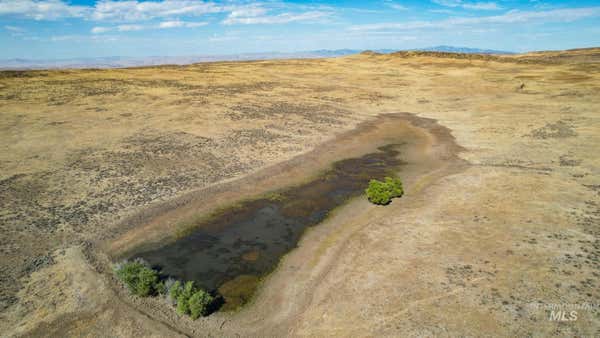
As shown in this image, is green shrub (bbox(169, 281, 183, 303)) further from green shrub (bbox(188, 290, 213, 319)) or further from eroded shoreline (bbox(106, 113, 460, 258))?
eroded shoreline (bbox(106, 113, 460, 258))

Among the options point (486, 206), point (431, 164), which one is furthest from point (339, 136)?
point (486, 206)

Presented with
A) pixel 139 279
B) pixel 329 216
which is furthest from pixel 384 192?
pixel 139 279

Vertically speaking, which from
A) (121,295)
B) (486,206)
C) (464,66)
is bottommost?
(121,295)

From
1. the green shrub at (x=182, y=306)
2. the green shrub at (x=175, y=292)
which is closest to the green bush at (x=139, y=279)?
the green shrub at (x=175, y=292)

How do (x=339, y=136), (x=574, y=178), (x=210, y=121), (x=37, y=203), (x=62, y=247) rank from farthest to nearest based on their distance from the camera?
(x=210, y=121) → (x=339, y=136) → (x=574, y=178) → (x=37, y=203) → (x=62, y=247)

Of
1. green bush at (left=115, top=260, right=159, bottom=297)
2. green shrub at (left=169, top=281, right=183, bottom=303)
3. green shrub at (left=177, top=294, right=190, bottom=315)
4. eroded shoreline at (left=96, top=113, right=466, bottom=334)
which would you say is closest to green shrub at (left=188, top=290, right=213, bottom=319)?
green shrub at (left=177, top=294, right=190, bottom=315)

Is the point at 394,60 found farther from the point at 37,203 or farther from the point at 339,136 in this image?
the point at 37,203

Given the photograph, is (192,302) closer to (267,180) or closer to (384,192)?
(384,192)
